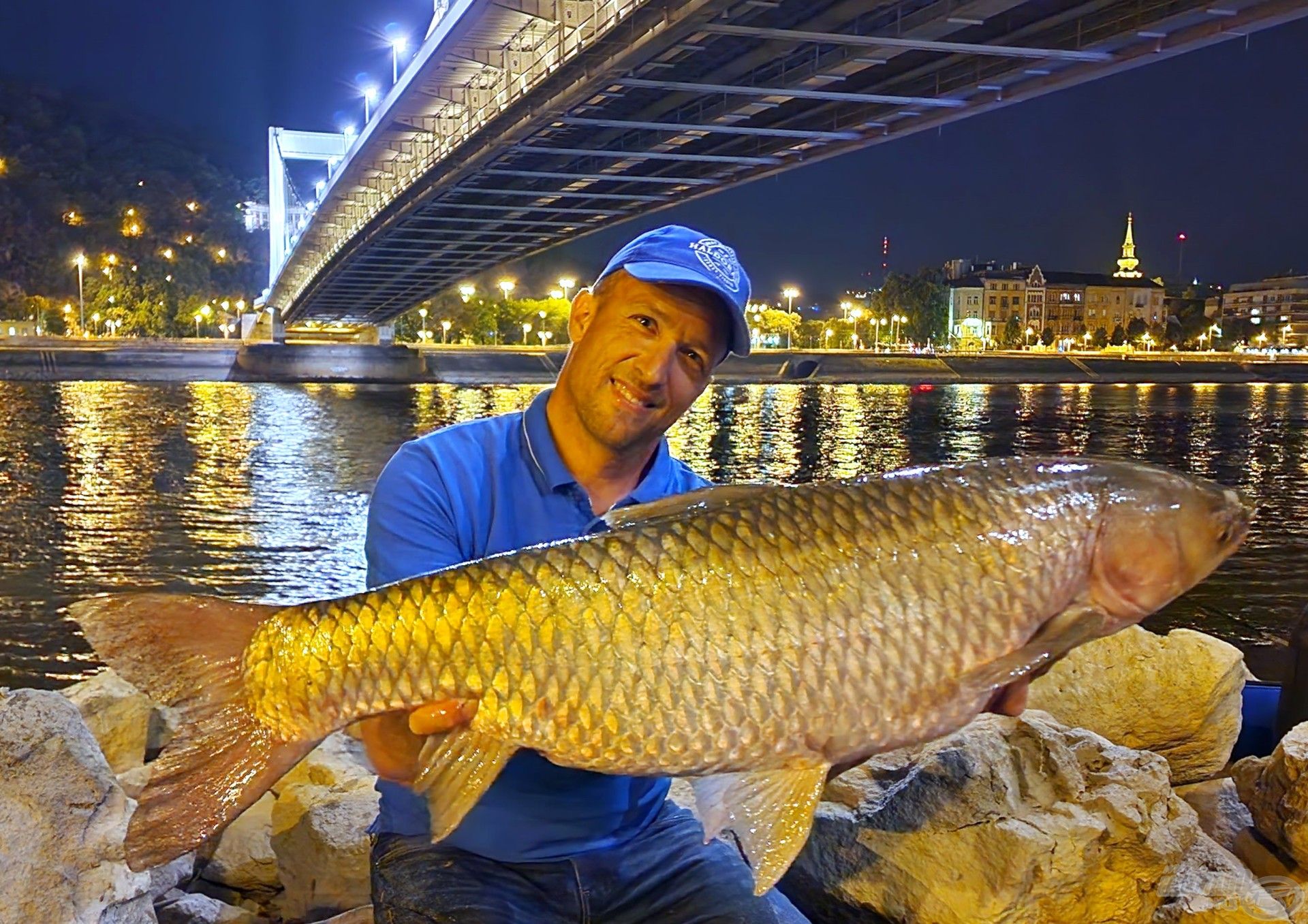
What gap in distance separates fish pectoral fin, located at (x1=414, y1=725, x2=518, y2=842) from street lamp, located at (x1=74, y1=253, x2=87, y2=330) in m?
99.1

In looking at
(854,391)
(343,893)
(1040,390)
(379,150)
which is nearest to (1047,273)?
(1040,390)

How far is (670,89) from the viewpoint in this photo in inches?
892

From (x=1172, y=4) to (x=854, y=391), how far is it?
39718 millimetres

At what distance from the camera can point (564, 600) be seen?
2096 mm

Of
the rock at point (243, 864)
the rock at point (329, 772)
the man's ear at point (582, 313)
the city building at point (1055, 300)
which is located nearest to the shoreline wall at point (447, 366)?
the rock at point (329, 772)

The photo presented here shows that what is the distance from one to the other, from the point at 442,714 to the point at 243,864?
101 inches

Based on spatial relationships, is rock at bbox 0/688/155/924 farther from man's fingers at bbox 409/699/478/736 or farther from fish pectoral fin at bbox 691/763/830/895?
fish pectoral fin at bbox 691/763/830/895

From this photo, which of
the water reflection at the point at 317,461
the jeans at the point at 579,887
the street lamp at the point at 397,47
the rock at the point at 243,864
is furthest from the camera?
the street lamp at the point at 397,47

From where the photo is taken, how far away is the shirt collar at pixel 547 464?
279cm

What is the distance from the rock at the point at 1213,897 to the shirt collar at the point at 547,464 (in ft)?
6.49

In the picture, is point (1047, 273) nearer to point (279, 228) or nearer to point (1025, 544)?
point (279, 228)

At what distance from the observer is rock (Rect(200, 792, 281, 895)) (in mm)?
4164

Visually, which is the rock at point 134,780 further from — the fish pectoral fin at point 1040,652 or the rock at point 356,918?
the fish pectoral fin at point 1040,652

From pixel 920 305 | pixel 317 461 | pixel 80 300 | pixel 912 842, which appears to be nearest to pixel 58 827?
pixel 912 842
